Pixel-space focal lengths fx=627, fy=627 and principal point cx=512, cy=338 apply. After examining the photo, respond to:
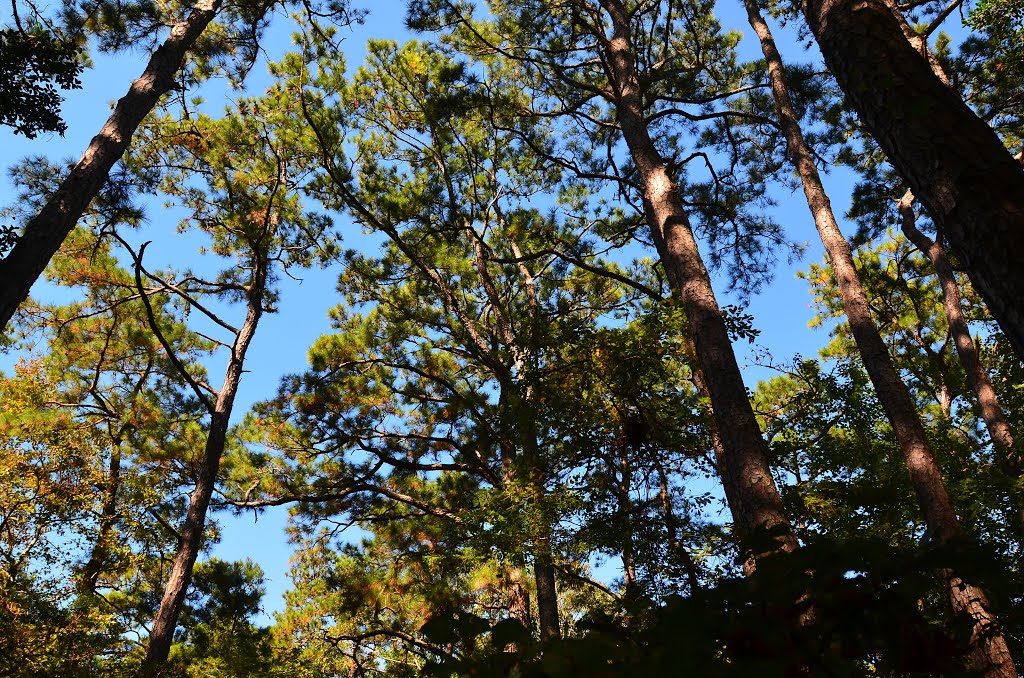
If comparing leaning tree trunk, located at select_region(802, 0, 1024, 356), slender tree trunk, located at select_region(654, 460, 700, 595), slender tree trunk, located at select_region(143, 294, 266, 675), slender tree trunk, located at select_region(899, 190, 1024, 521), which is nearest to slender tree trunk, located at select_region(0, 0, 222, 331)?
slender tree trunk, located at select_region(143, 294, 266, 675)

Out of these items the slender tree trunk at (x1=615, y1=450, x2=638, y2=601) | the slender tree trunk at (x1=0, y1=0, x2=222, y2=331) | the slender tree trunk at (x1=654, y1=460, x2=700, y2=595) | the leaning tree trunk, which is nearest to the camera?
the leaning tree trunk

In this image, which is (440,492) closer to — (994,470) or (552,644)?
(994,470)

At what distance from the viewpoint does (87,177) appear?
5.06 m

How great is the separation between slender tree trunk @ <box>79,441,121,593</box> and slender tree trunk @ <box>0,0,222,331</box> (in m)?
5.78

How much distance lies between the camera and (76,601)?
26.4 ft

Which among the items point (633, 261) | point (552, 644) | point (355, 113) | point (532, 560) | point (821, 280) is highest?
point (821, 280)

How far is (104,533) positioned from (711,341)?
9.54 metres

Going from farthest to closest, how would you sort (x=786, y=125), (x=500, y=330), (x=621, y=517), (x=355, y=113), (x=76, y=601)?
(x=355, y=113) → (x=500, y=330) → (x=76, y=601) → (x=786, y=125) → (x=621, y=517)

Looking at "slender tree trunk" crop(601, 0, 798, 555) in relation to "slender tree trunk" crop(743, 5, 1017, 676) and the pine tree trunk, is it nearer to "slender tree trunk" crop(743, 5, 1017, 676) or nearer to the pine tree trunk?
"slender tree trunk" crop(743, 5, 1017, 676)

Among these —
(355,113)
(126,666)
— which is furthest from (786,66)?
(126,666)

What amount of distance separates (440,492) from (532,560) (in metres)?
3.58

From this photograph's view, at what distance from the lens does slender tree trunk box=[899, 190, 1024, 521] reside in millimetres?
7926

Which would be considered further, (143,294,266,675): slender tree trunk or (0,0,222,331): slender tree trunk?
(143,294,266,675): slender tree trunk

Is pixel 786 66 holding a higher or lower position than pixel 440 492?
higher
